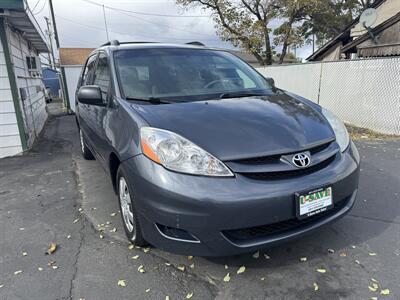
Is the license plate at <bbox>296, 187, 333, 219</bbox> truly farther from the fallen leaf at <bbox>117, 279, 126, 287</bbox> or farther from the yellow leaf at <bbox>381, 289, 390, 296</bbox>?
the fallen leaf at <bbox>117, 279, 126, 287</bbox>

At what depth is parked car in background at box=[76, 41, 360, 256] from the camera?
6.64 ft

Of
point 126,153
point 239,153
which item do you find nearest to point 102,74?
point 126,153

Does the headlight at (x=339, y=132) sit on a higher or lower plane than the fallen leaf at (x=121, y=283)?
higher

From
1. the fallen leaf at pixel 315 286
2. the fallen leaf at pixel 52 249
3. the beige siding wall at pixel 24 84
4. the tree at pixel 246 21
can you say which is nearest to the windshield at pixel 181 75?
the fallen leaf at pixel 52 249

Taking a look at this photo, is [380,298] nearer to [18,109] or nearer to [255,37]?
[18,109]

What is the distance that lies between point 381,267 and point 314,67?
8086mm

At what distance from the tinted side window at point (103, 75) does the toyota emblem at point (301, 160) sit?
1.91m

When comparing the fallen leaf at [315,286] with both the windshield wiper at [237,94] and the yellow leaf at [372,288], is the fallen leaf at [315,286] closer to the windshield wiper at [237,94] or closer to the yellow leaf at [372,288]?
the yellow leaf at [372,288]

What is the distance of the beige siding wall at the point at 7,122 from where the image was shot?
606cm

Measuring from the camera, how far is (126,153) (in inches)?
Result: 97.5

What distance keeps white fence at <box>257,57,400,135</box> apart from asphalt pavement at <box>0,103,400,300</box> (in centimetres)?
396

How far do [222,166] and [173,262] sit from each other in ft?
3.24

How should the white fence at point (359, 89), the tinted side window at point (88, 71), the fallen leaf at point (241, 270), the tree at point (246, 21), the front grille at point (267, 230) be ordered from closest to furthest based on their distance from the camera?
1. the front grille at point (267, 230)
2. the fallen leaf at point (241, 270)
3. the tinted side window at point (88, 71)
4. the white fence at point (359, 89)
5. the tree at point (246, 21)

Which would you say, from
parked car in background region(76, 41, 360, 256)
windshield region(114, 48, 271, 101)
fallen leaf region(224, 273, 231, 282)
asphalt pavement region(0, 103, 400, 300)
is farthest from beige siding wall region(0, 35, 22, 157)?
fallen leaf region(224, 273, 231, 282)
